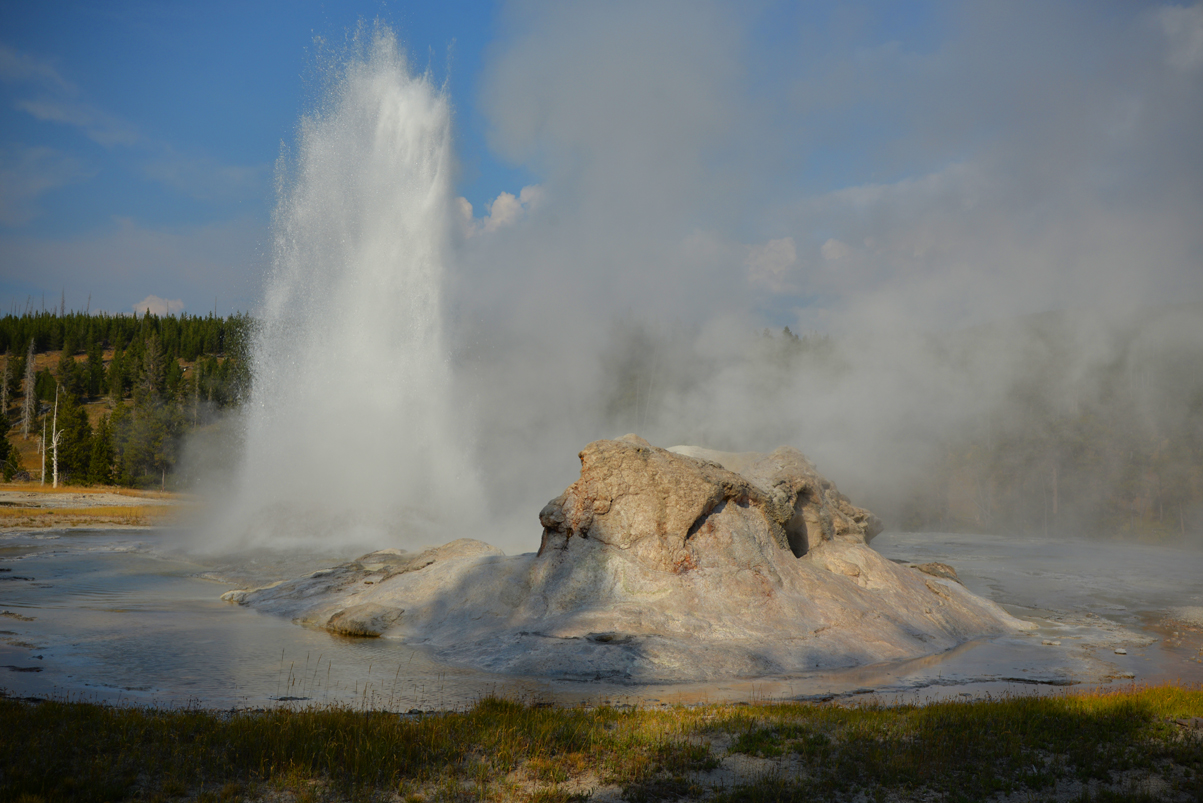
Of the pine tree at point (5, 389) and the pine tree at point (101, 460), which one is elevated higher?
the pine tree at point (5, 389)

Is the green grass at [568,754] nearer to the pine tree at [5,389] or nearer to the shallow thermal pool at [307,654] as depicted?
the shallow thermal pool at [307,654]

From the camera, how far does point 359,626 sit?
13.1 m

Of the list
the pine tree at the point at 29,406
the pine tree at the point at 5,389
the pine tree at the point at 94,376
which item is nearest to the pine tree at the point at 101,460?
the pine tree at the point at 29,406

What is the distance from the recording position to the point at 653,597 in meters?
12.8

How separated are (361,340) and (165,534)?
1102 cm

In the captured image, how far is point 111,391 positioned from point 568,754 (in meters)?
106

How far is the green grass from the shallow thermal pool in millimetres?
1700

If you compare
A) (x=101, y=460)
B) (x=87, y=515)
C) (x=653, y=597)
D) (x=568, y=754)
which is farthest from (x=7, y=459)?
(x=568, y=754)

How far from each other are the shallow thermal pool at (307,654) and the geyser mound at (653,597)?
579mm

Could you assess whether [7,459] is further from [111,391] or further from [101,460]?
[111,391]

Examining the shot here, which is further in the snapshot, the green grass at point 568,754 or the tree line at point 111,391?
the tree line at point 111,391

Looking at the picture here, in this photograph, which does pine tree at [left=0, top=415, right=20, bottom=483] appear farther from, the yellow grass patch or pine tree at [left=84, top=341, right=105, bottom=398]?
pine tree at [left=84, top=341, right=105, bottom=398]

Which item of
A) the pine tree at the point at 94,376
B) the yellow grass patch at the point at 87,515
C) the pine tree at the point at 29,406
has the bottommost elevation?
the yellow grass patch at the point at 87,515

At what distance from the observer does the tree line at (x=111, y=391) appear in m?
65.0
